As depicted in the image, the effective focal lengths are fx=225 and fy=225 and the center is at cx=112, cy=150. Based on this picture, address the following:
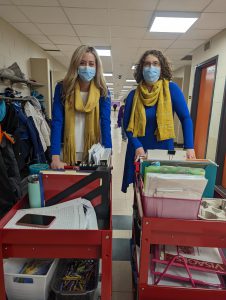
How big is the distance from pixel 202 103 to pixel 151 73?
392cm

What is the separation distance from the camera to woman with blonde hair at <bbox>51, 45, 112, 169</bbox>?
146 centimetres

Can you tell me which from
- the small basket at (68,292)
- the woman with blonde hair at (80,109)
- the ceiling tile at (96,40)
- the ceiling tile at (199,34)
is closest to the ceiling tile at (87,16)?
the ceiling tile at (96,40)

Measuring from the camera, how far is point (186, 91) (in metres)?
6.70

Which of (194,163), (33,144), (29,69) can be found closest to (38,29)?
(29,69)

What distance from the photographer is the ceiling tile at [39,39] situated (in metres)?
4.36

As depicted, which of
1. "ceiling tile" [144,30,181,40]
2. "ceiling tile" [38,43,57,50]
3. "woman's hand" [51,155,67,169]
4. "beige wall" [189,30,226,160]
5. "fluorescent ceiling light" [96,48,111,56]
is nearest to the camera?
"woman's hand" [51,155,67,169]

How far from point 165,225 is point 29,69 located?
4528 millimetres

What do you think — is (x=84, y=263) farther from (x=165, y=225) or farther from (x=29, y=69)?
(x=29, y=69)

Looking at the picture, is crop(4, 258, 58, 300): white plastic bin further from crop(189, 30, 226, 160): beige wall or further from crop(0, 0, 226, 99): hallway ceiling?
crop(189, 30, 226, 160): beige wall

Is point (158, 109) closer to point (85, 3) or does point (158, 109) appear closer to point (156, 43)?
point (85, 3)

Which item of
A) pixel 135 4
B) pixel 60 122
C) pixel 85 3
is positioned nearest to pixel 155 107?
pixel 60 122

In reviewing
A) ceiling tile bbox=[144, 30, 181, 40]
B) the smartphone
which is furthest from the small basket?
ceiling tile bbox=[144, 30, 181, 40]

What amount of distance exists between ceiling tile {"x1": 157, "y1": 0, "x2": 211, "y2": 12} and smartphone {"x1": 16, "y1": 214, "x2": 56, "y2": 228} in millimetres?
2892

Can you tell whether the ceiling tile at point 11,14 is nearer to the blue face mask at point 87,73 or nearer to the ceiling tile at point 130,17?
the ceiling tile at point 130,17
